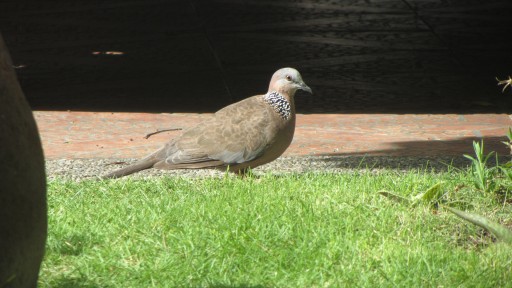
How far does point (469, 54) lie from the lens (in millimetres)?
12703

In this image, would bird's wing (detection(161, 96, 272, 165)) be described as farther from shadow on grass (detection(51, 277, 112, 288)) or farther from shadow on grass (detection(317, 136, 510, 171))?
shadow on grass (detection(51, 277, 112, 288))

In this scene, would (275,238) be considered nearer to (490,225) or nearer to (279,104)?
(490,225)

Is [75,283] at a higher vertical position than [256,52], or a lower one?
lower

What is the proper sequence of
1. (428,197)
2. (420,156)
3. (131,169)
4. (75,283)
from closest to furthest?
(75,283) < (428,197) < (131,169) < (420,156)

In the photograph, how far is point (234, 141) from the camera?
6758 millimetres

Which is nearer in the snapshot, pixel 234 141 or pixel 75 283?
pixel 75 283

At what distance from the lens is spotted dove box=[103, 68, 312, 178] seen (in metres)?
6.73

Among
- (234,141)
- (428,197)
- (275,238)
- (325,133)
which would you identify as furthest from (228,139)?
(325,133)

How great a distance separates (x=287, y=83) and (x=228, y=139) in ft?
2.47

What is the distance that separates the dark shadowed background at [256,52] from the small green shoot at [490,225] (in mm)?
5178

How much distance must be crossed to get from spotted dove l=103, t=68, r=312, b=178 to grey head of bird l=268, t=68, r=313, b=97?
114mm

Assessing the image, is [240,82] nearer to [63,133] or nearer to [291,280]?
[63,133]

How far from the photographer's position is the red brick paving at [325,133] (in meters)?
8.14

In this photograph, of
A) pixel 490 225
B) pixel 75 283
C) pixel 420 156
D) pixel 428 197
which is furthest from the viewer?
pixel 420 156
